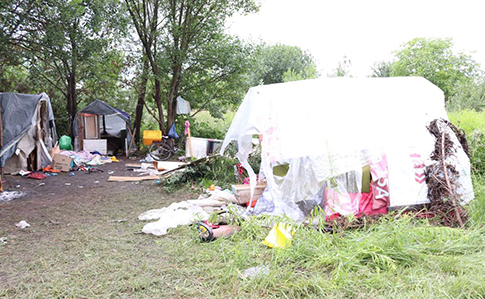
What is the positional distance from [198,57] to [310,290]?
35.3ft

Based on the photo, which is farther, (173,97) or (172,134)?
(173,97)

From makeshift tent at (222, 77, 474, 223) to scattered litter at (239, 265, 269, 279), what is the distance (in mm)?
1383

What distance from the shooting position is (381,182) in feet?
14.1

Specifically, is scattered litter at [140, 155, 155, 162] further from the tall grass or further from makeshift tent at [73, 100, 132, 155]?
the tall grass

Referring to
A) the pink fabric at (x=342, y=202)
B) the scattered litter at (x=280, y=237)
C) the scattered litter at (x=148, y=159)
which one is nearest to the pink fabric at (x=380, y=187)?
the pink fabric at (x=342, y=202)

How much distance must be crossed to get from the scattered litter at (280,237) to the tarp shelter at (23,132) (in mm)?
6578

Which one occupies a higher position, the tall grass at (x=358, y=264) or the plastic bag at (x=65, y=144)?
the plastic bag at (x=65, y=144)

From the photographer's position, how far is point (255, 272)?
9.80 ft

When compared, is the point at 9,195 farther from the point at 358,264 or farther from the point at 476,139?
the point at 476,139

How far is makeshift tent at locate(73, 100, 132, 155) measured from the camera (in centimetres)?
1210

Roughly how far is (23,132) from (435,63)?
35.5 m

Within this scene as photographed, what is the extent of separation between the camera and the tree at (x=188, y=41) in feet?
39.0

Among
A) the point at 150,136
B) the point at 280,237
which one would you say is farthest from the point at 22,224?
the point at 150,136

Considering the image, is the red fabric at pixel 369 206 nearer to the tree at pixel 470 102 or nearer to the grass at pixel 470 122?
the grass at pixel 470 122
